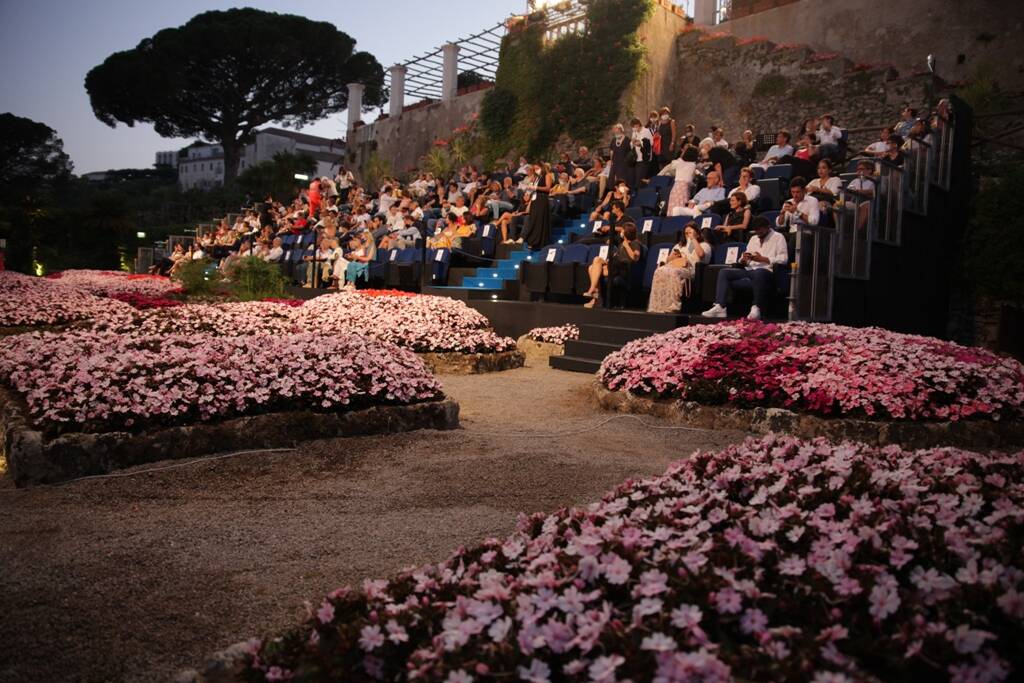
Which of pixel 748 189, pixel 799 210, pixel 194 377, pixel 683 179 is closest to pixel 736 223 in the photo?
pixel 748 189

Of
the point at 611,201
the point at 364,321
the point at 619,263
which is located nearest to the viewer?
the point at 364,321

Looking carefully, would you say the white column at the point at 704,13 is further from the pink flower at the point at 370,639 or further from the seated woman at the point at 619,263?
the pink flower at the point at 370,639

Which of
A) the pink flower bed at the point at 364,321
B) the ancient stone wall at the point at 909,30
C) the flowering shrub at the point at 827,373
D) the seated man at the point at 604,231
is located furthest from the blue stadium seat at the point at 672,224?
the ancient stone wall at the point at 909,30

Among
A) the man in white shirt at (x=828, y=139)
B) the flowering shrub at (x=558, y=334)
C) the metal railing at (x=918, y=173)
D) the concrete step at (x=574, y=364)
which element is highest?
the man in white shirt at (x=828, y=139)

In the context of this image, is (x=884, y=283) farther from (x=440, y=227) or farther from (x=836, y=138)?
(x=440, y=227)

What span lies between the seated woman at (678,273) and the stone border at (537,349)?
1.64 m

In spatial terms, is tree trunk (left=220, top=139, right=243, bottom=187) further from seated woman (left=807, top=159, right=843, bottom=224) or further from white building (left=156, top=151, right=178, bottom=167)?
white building (left=156, top=151, right=178, bottom=167)

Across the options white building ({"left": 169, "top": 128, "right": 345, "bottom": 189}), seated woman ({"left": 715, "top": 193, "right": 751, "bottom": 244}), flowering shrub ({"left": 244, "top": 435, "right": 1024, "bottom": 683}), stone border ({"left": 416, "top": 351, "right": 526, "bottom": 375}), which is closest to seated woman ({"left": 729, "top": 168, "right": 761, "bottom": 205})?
seated woman ({"left": 715, "top": 193, "right": 751, "bottom": 244})

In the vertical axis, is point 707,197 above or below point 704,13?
below

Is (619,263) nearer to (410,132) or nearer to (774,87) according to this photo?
(774,87)

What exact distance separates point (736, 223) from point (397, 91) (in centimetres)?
2563

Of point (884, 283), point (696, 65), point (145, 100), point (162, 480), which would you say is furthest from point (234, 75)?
point (162, 480)

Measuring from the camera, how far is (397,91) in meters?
33.2

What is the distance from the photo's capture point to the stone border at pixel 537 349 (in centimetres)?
1108
